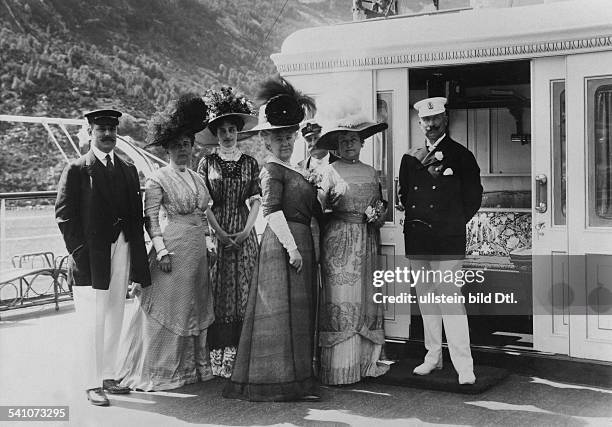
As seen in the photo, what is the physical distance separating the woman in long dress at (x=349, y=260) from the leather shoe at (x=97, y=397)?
1297 millimetres

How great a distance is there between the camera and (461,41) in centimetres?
489

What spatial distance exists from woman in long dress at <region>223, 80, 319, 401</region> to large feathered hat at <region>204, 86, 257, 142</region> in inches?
17.8

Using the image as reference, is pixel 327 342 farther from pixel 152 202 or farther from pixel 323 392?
pixel 152 202

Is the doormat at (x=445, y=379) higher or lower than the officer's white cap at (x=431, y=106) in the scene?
lower

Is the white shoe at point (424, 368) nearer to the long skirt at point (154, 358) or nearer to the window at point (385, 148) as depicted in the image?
the window at point (385, 148)

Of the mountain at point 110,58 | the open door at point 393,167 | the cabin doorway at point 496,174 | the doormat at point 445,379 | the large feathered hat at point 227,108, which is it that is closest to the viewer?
the doormat at point 445,379

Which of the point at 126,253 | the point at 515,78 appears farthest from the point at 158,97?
the point at 126,253

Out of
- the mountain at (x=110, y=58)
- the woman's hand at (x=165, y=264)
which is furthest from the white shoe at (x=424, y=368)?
the mountain at (x=110, y=58)

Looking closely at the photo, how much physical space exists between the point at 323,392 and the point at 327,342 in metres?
0.31

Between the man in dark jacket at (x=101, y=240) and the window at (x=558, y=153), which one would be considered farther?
the window at (x=558, y=153)

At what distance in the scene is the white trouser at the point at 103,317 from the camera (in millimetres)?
4254

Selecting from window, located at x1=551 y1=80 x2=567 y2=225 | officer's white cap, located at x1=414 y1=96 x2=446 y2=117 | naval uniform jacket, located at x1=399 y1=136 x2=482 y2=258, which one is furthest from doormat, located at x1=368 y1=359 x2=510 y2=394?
officer's white cap, located at x1=414 y1=96 x2=446 y2=117

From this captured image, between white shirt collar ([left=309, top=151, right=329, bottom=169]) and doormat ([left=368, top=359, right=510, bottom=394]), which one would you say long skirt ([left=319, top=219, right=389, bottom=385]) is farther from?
white shirt collar ([left=309, top=151, right=329, bottom=169])

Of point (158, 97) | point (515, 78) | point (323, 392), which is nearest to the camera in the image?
point (323, 392)
